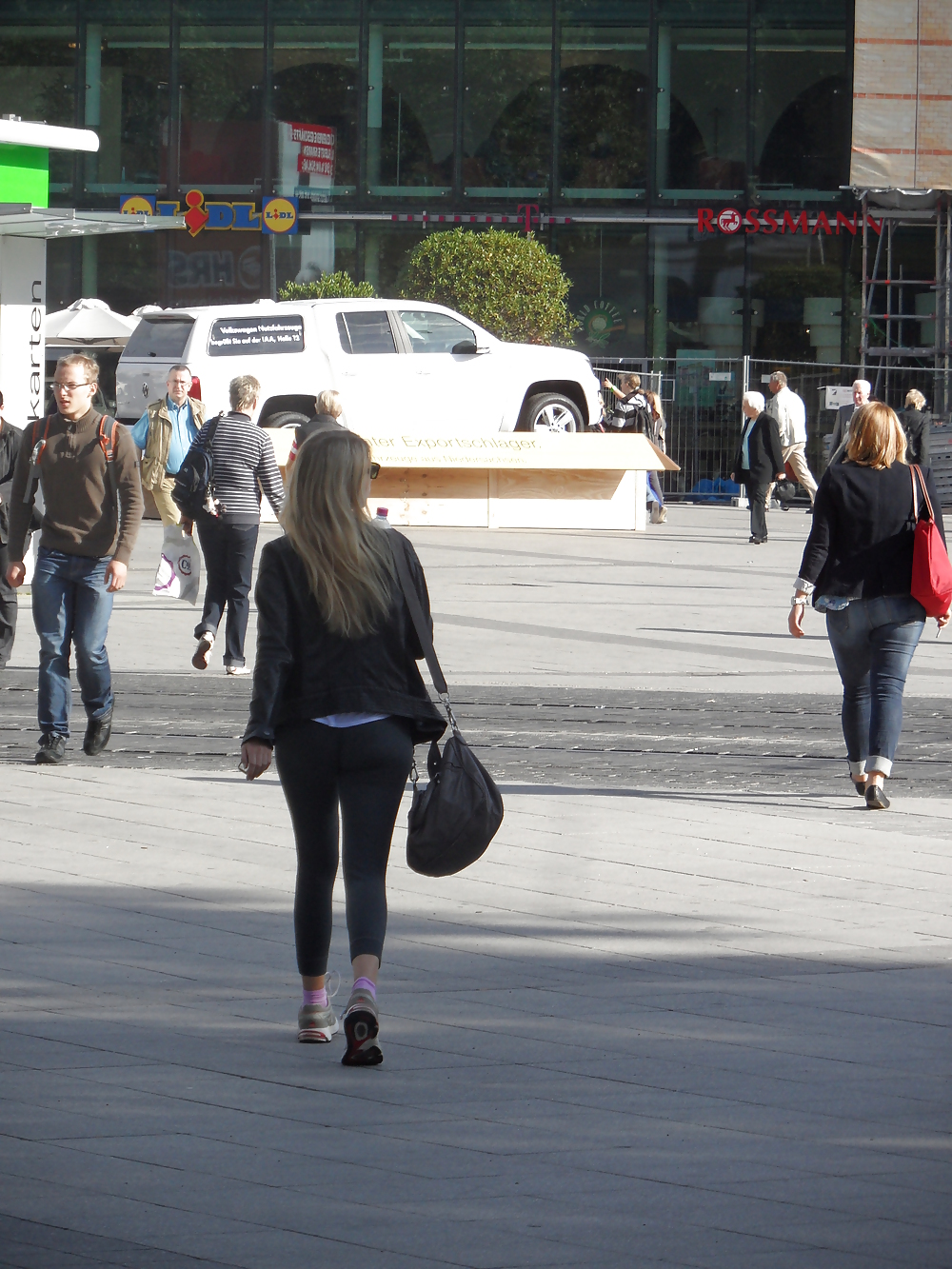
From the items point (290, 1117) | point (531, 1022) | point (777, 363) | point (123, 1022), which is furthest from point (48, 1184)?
point (777, 363)

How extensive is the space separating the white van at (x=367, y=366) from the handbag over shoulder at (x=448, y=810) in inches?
689

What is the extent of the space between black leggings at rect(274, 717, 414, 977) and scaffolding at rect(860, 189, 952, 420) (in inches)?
960

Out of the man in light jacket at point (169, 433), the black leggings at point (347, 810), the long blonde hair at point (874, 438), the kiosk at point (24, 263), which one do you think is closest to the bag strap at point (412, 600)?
the black leggings at point (347, 810)

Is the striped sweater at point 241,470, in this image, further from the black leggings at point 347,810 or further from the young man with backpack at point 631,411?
the young man with backpack at point 631,411

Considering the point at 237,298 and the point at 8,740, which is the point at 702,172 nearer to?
the point at 237,298

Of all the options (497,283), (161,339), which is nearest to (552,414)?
(161,339)

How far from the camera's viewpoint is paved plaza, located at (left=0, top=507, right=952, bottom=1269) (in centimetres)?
371

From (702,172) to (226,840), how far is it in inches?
1039

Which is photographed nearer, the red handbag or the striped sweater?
the red handbag

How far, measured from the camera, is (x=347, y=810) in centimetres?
482

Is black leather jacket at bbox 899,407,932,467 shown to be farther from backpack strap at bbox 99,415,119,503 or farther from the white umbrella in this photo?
backpack strap at bbox 99,415,119,503

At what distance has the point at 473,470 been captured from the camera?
22.0 metres

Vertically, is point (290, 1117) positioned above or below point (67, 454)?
below

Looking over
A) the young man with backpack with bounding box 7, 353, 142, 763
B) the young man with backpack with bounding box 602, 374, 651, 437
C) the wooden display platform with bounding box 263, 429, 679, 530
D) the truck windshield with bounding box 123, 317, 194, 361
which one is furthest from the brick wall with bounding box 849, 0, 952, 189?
the young man with backpack with bounding box 7, 353, 142, 763
